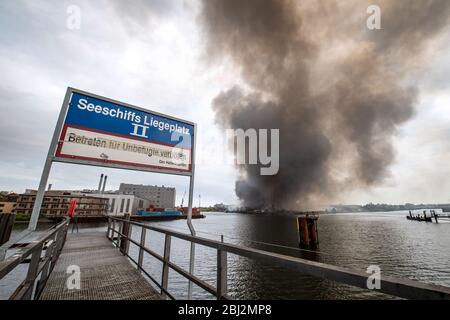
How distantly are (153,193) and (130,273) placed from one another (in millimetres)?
118632

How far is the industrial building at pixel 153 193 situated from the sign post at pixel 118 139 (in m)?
118

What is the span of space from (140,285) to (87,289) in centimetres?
89

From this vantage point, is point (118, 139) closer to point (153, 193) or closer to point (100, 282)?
point (100, 282)

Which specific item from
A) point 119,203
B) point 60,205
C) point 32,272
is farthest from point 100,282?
point 119,203

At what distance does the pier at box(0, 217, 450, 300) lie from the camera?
100 centimetres

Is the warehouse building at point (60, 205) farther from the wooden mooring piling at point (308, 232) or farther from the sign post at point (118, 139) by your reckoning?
the sign post at point (118, 139)

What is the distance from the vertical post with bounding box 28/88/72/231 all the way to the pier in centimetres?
27

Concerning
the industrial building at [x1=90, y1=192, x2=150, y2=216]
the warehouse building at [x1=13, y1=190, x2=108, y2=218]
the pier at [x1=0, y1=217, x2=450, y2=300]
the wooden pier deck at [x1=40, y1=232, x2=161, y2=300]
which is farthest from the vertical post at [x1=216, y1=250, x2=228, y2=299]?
the industrial building at [x1=90, y1=192, x2=150, y2=216]

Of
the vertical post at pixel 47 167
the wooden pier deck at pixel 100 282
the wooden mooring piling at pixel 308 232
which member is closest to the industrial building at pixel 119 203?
the wooden mooring piling at pixel 308 232

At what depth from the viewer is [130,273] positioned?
4164mm
